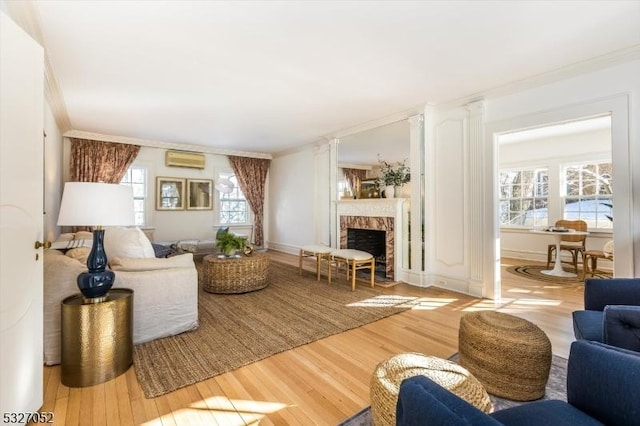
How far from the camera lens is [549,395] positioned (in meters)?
1.76

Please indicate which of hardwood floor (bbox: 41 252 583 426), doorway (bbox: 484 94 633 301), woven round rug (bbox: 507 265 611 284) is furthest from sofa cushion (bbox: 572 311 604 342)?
woven round rug (bbox: 507 265 611 284)

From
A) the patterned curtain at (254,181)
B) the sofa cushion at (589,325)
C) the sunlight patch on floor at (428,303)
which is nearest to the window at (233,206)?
the patterned curtain at (254,181)

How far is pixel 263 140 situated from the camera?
6129 millimetres

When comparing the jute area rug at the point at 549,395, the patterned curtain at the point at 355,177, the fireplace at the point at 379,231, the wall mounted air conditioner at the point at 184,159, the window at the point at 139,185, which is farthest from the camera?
the wall mounted air conditioner at the point at 184,159

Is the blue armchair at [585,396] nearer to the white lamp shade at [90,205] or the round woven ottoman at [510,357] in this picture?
the round woven ottoman at [510,357]

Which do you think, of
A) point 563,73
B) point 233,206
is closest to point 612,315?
point 563,73

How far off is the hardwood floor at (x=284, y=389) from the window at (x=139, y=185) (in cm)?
464

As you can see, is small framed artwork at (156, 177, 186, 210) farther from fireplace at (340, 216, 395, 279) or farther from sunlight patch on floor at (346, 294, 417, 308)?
sunlight patch on floor at (346, 294, 417, 308)

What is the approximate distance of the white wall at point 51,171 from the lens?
12.4ft

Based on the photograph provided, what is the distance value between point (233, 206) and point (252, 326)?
5.06 meters

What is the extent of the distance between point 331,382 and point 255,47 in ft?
8.99

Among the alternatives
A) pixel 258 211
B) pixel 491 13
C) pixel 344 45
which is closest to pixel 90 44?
pixel 344 45

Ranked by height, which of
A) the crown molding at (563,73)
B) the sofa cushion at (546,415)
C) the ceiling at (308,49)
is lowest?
the sofa cushion at (546,415)

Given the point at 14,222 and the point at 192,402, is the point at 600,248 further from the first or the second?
the point at 14,222
